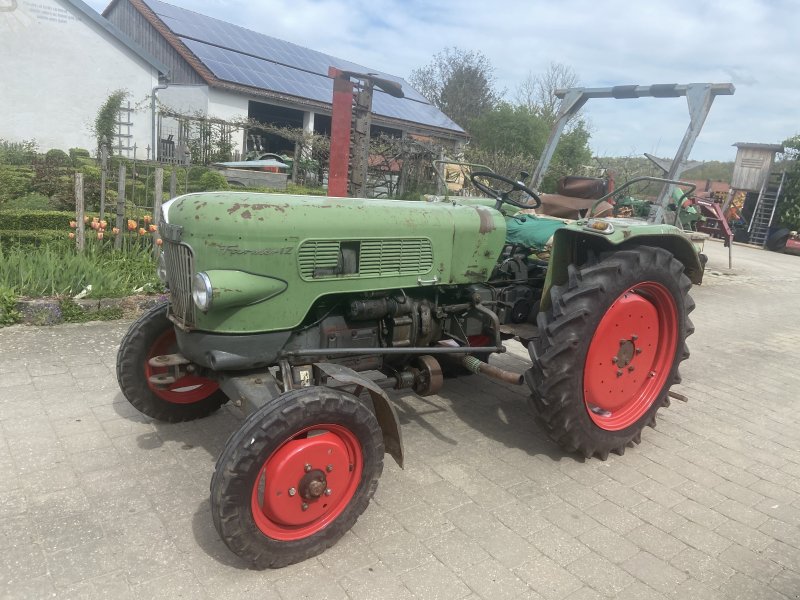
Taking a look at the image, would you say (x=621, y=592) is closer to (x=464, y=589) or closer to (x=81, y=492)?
(x=464, y=589)

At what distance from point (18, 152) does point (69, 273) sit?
10.5 meters

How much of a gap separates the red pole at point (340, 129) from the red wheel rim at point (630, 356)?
4.70 metres

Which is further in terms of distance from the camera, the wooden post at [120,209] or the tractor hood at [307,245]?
the wooden post at [120,209]

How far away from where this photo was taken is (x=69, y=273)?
16.9ft

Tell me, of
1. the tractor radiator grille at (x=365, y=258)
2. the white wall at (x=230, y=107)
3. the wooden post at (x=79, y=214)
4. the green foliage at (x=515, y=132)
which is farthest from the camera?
the green foliage at (x=515, y=132)

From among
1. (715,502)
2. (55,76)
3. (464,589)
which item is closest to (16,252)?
(464,589)

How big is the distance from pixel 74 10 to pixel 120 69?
1839mm

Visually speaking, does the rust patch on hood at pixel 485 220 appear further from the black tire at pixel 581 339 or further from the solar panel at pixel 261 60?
the solar panel at pixel 261 60

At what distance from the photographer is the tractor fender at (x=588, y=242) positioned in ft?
10.7

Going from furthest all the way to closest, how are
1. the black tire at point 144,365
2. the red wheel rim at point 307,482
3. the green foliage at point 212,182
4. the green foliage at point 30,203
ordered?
the green foliage at point 212,182 < the green foliage at point 30,203 < the black tire at point 144,365 < the red wheel rim at point 307,482

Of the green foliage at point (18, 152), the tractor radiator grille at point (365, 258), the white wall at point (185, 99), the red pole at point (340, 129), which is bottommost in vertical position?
the green foliage at point (18, 152)

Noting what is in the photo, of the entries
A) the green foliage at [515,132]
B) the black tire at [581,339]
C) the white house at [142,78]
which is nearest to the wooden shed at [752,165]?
the green foliage at [515,132]

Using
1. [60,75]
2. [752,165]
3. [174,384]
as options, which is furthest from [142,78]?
[752,165]

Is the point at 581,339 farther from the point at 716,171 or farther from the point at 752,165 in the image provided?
the point at 716,171
